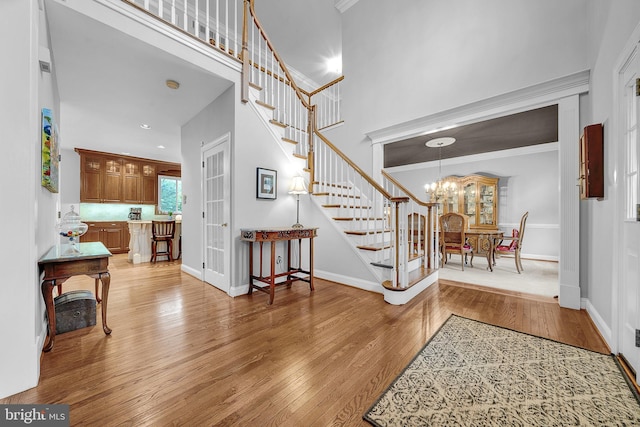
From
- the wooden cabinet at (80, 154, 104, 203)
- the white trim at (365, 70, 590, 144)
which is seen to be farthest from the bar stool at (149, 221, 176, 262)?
the white trim at (365, 70, 590, 144)

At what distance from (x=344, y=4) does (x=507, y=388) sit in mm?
6368

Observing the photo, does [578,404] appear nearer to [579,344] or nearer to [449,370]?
[449,370]

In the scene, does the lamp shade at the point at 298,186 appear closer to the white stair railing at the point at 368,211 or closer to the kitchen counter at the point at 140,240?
the white stair railing at the point at 368,211

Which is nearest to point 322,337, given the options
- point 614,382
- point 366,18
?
point 614,382

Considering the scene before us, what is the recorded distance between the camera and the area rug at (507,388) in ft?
4.19

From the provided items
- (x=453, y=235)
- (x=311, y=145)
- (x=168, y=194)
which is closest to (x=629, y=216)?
(x=453, y=235)

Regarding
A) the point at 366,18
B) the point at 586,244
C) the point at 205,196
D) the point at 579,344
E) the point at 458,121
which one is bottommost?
the point at 579,344

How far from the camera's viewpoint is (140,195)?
7.28 metres

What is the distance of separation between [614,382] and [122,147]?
28.7 feet

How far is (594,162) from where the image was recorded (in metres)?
2.22

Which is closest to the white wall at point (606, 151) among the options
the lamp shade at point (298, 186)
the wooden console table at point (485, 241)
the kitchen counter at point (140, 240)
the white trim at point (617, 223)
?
the white trim at point (617, 223)

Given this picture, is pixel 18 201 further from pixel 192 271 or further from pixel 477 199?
pixel 477 199

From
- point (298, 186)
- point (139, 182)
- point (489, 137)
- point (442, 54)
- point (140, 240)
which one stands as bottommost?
point (140, 240)

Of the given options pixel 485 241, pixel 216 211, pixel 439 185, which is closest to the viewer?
pixel 216 211
